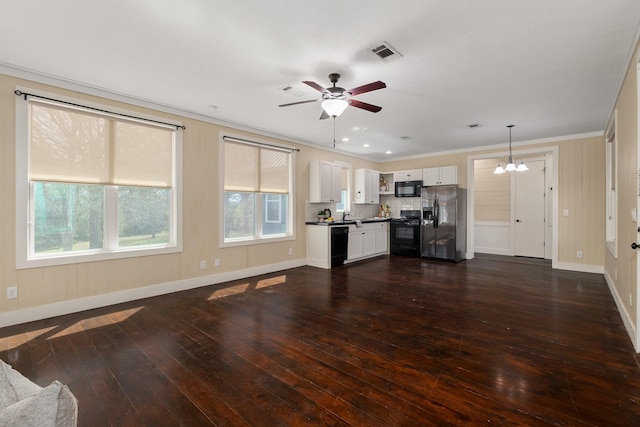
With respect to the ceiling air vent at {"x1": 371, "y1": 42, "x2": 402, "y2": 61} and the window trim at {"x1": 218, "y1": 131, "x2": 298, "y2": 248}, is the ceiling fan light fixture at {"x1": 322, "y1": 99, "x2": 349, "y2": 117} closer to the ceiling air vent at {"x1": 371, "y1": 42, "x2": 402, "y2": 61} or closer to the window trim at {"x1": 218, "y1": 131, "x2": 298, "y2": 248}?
the ceiling air vent at {"x1": 371, "y1": 42, "x2": 402, "y2": 61}

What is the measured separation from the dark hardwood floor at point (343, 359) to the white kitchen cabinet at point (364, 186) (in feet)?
12.5

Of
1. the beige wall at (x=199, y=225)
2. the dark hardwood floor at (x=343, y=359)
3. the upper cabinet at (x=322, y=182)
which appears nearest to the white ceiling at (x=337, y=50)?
the beige wall at (x=199, y=225)

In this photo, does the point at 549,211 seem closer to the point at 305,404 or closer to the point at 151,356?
the point at 305,404

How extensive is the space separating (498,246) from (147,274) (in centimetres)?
794

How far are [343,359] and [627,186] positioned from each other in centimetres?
333

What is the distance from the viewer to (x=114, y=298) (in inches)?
152

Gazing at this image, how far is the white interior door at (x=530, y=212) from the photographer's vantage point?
7184 millimetres

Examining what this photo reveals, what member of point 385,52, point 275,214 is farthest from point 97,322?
point 385,52

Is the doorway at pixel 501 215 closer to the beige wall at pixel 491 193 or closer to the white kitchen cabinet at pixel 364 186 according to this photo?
the beige wall at pixel 491 193

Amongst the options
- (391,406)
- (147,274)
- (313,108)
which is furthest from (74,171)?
(391,406)

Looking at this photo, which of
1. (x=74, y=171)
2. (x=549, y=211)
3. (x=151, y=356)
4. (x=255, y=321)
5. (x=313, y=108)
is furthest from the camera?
(x=549, y=211)

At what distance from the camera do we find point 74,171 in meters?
3.54

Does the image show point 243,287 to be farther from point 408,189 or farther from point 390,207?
point 390,207

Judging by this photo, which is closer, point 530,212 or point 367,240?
point 367,240
